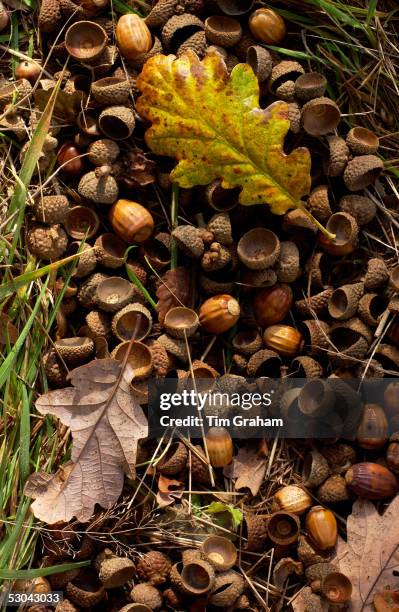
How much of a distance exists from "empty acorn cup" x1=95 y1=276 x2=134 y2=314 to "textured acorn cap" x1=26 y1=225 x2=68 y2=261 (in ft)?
0.83

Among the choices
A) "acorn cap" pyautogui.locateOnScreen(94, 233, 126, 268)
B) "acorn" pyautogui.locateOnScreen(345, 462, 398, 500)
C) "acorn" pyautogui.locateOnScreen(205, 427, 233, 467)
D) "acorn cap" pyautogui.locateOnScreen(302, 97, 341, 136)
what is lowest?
"acorn" pyautogui.locateOnScreen(345, 462, 398, 500)

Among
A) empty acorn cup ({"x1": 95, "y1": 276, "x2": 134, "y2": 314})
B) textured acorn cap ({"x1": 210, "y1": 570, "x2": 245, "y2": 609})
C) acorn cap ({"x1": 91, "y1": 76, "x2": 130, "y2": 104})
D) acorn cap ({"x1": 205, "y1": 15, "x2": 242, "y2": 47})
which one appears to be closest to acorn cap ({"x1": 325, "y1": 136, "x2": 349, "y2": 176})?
acorn cap ({"x1": 205, "y1": 15, "x2": 242, "y2": 47})

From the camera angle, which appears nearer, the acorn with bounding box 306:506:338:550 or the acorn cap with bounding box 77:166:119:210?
the acorn with bounding box 306:506:338:550

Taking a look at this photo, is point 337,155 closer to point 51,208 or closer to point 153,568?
point 51,208


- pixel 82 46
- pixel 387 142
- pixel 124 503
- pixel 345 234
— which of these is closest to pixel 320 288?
pixel 345 234

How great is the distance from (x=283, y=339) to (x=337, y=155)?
86cm

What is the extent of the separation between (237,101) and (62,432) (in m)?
1.64

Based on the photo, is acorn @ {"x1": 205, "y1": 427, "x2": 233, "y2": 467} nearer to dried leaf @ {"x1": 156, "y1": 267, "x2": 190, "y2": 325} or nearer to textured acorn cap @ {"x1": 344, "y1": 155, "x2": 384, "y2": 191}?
dried leaf @ {"x1": 156, "y1": 267, "x2": 190, "y2": 325}

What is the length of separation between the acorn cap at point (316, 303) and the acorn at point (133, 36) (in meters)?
1.35

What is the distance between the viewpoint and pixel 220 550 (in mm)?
3664

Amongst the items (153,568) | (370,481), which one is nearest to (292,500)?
(370,481)

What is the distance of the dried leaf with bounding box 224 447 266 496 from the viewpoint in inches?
147

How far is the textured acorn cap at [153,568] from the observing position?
3576 mm

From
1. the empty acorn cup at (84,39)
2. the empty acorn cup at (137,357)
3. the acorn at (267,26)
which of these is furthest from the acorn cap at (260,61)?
the empty acorn cup at (137,357)
